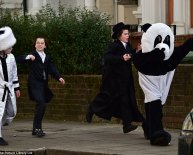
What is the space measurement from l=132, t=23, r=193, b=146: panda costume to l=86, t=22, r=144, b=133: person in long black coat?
2.25ft

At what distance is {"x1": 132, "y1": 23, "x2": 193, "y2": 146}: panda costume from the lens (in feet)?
43.1

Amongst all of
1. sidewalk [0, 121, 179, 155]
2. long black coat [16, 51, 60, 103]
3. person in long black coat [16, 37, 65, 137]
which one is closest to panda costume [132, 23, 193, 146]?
sidewalk [0, 121, 179, 155]

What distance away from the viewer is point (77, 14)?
19.2 m

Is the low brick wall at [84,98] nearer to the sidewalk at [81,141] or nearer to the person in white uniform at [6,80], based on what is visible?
the sidewalk at [81,141]

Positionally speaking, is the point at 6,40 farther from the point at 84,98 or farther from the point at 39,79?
the point at 84,98

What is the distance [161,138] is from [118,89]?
1521mm

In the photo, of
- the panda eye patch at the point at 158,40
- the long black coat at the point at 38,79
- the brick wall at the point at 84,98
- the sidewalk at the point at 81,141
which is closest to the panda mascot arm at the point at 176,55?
the panda eye patch at the point at 158,40

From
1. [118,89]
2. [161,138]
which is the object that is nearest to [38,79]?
[118,89]

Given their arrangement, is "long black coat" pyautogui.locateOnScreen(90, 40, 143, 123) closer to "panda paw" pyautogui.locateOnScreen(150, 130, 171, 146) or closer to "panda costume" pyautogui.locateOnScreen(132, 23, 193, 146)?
"panda costume" pyautogui.locateOnScreen(132, 23, 193, 146)

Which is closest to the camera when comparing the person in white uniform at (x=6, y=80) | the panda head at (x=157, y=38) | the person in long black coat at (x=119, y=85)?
the panda head at (x=157, y=38)

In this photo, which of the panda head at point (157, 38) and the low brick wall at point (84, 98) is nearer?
the panda head at point (157, 38)

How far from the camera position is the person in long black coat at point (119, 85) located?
14016 millimetres

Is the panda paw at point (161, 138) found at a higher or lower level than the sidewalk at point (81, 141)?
higher

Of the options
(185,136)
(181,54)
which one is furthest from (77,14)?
(185,136)
